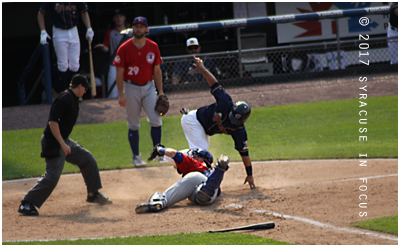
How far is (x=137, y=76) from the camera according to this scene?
795 cm

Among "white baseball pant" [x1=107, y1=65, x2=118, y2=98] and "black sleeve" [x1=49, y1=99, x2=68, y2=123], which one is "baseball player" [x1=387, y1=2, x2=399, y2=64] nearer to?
"white baseball pant" [x1=107, y1=65, x2=118, y2=98]

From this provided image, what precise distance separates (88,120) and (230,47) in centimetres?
684

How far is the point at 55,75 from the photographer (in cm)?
1262

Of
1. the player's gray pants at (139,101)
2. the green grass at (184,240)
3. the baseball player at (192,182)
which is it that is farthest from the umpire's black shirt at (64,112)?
the player's gray pants at (139,101)

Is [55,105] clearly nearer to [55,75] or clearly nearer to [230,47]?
[55,75]

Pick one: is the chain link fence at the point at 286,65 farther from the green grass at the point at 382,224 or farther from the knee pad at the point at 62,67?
the green grass at the point at 382,224

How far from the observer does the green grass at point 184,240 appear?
4.36 metres

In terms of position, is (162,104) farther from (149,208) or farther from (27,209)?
(27,209)

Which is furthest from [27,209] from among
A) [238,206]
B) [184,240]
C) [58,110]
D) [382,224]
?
[382,224]

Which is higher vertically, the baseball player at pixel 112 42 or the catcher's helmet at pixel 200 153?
the baseball player at pixel 112 42

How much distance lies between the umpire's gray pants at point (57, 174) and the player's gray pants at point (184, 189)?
1.12 meters

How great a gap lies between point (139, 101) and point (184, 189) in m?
2.50

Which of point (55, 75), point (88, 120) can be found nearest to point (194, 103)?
point (88, 120)

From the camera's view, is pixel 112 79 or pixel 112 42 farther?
pixel 112 42
